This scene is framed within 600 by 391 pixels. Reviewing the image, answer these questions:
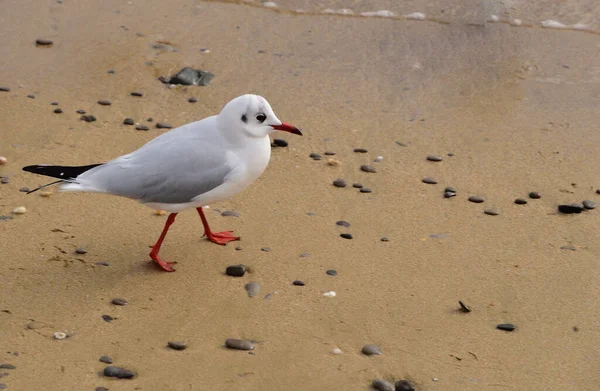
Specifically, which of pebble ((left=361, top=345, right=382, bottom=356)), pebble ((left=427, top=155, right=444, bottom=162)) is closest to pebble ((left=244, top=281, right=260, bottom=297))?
pebble ((left=361, top=345, right=382, bottom=356))

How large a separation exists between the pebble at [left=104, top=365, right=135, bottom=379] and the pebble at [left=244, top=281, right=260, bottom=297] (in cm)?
92

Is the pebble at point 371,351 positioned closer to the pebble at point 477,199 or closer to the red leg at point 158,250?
the red leg at point 158,250

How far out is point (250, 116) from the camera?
4.83 m

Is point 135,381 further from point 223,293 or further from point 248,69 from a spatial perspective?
point 248,69

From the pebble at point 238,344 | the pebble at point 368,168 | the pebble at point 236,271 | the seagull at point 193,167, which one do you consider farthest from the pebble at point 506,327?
the pebble at point 368,168

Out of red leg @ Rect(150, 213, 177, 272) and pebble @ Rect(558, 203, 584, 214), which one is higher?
pebble @ Rect(558, 203, 584, 214)

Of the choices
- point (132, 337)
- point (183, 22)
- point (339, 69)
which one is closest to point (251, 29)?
point (183, 22)

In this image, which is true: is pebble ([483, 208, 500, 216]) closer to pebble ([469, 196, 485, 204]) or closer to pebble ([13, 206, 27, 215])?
pebble ([469, 196, 485, 204])

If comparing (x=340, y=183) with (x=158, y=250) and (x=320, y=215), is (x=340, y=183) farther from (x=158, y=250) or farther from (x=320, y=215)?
(x=158, y=250)

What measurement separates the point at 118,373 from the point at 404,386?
125cm

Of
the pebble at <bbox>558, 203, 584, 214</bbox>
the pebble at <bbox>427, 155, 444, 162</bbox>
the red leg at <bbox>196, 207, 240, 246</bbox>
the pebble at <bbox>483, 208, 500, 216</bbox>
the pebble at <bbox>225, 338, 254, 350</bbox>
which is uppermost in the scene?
the pebble at <bbox>427, 155, 444, 162</bbox>

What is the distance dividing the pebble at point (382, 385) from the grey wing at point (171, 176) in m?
1.47

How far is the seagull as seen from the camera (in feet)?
15.7

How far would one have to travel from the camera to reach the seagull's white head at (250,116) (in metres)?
4.82
